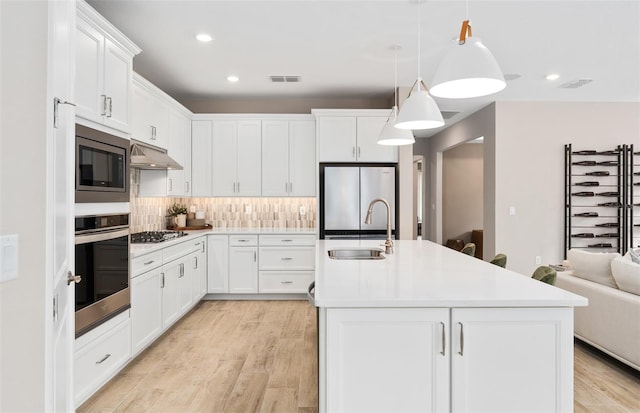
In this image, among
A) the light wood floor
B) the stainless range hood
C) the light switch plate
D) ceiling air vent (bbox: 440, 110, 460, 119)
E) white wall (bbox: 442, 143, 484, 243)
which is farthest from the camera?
white wall (bbox: 442, 143, 484, 243)

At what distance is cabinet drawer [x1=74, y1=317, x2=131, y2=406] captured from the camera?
2.27 metres

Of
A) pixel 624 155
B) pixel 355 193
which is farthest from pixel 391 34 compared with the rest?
pixel 624 155

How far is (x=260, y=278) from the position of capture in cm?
503

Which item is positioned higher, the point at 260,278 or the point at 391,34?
the point at 391,34

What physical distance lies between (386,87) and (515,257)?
309 centimetres

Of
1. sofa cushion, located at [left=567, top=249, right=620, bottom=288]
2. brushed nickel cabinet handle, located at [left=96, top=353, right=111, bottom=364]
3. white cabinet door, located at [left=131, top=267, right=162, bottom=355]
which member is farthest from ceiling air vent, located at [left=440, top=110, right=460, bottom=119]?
brushed nickel cabinet handle, located at [left=96, top=353, right=111, bottom=364]

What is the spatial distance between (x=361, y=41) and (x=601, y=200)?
454 centimetres

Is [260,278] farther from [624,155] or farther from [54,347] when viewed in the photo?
[624,155]

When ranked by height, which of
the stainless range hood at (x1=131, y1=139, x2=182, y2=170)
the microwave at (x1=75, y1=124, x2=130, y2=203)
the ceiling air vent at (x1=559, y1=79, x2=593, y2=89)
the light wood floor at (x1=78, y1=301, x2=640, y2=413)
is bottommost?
the light wood floor at (x1=78, y1=301, x2=640, y2=413)

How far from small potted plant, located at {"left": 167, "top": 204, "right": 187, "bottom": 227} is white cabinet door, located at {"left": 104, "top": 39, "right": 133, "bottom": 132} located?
2493 millimetres

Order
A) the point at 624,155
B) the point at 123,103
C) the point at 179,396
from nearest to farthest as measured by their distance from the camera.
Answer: the point at 179,396, the point at 123,103, the point at 624,155

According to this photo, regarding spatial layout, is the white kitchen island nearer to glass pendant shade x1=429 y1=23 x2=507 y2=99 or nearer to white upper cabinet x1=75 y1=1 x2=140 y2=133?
glass pendant shade x1=429 y1=23 x2=507 y2=99

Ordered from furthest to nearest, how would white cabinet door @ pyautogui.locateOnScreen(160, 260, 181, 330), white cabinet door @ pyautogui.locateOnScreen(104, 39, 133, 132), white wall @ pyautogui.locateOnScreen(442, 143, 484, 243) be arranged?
white wall @ pyautogui.locateOnScreen(442, 143, 484, 243), white cabinet door @ pyautogui.locateOnScreen(160, 260, 181, 330), white cabinet door @ pyautogui.locateOnScreen(104, 39, 133, 132)

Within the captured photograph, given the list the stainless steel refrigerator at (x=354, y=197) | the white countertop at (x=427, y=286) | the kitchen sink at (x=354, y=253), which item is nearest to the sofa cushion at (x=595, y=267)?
the white countertop at (x=427, y=286)
